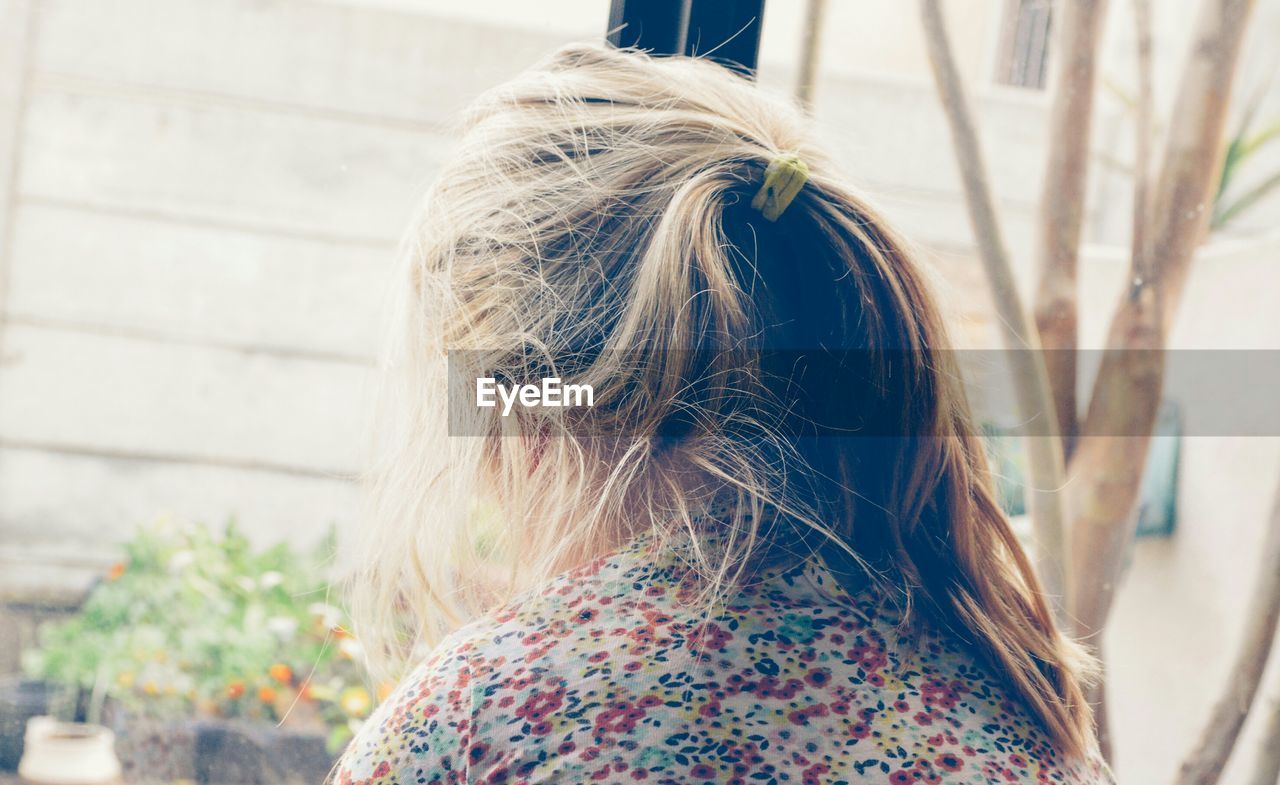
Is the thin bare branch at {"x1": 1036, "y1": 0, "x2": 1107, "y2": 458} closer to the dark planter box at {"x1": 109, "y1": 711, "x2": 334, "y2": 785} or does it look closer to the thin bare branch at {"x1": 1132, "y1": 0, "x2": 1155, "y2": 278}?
the thin bare branch at {"x1": 1132, "y1": 0, "x2": 1155, "y2": 278}

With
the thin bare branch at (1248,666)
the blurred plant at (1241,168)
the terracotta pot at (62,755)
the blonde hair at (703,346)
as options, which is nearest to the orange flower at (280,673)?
the terracotta pot at (62,755)

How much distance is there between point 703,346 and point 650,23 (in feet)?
1.70

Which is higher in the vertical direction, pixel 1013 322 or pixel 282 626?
pixel 1013 322

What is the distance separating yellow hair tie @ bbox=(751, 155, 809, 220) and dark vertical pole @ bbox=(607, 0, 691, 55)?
0.44 metres

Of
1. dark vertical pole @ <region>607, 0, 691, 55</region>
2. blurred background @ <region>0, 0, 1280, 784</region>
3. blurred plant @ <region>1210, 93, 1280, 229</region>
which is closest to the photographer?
dark vertical pole @ <region>607, 0, 691, 55</region>

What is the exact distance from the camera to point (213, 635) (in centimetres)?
131

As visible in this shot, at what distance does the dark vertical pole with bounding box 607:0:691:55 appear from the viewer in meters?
0.98

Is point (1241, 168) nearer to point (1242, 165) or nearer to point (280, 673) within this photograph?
point (1242, 165)

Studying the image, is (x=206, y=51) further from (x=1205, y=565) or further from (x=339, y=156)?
(x=1205, y=565)

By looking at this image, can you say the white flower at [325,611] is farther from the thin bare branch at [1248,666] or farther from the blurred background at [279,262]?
the thin bare branch at [1248,666]

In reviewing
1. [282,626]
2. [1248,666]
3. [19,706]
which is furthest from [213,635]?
[1248,666]

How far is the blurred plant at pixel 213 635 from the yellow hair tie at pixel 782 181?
2.60 ft

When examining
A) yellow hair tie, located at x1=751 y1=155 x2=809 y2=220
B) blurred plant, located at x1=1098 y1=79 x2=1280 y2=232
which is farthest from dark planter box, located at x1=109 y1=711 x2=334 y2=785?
blurred plant, located at x1=1098 y1=79 x2=1280 y2=232

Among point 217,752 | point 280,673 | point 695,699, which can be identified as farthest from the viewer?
point 280,673
